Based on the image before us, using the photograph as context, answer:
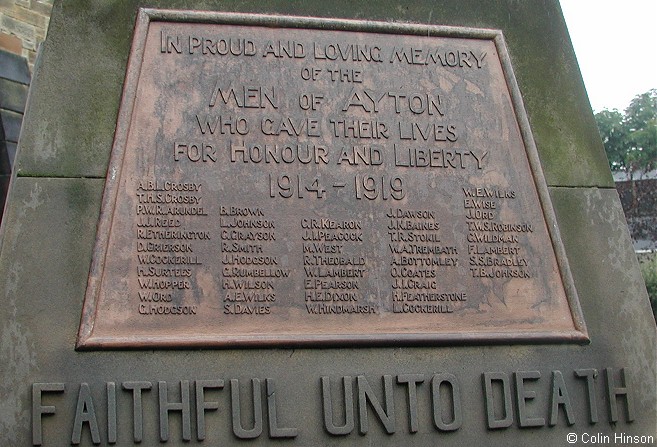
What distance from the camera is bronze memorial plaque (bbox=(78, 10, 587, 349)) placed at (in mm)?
5316

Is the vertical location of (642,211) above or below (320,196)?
above

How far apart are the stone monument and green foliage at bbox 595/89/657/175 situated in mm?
22995

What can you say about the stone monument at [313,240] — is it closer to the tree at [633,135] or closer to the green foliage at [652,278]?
→ the green foliage at [652,278]

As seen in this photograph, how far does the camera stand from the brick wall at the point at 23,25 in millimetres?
12438

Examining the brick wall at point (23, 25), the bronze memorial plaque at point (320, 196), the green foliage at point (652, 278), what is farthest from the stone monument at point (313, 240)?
the green foliage at point (652, 278)

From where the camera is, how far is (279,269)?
215 inches

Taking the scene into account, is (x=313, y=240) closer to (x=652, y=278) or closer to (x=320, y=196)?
(x=320, y=196)

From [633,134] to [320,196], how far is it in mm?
26718

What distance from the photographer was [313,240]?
5.57m

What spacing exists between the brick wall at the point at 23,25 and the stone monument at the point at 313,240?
24.0 ft

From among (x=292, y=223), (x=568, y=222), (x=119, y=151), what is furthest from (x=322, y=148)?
(x=568, y=222)

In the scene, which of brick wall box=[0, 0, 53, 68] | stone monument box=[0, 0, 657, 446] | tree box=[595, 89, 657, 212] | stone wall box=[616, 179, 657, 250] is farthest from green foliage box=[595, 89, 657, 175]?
stone monument box=[0, 0, 657, 446]

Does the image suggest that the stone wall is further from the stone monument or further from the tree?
the stone monument

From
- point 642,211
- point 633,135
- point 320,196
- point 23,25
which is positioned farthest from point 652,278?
point 320,196
